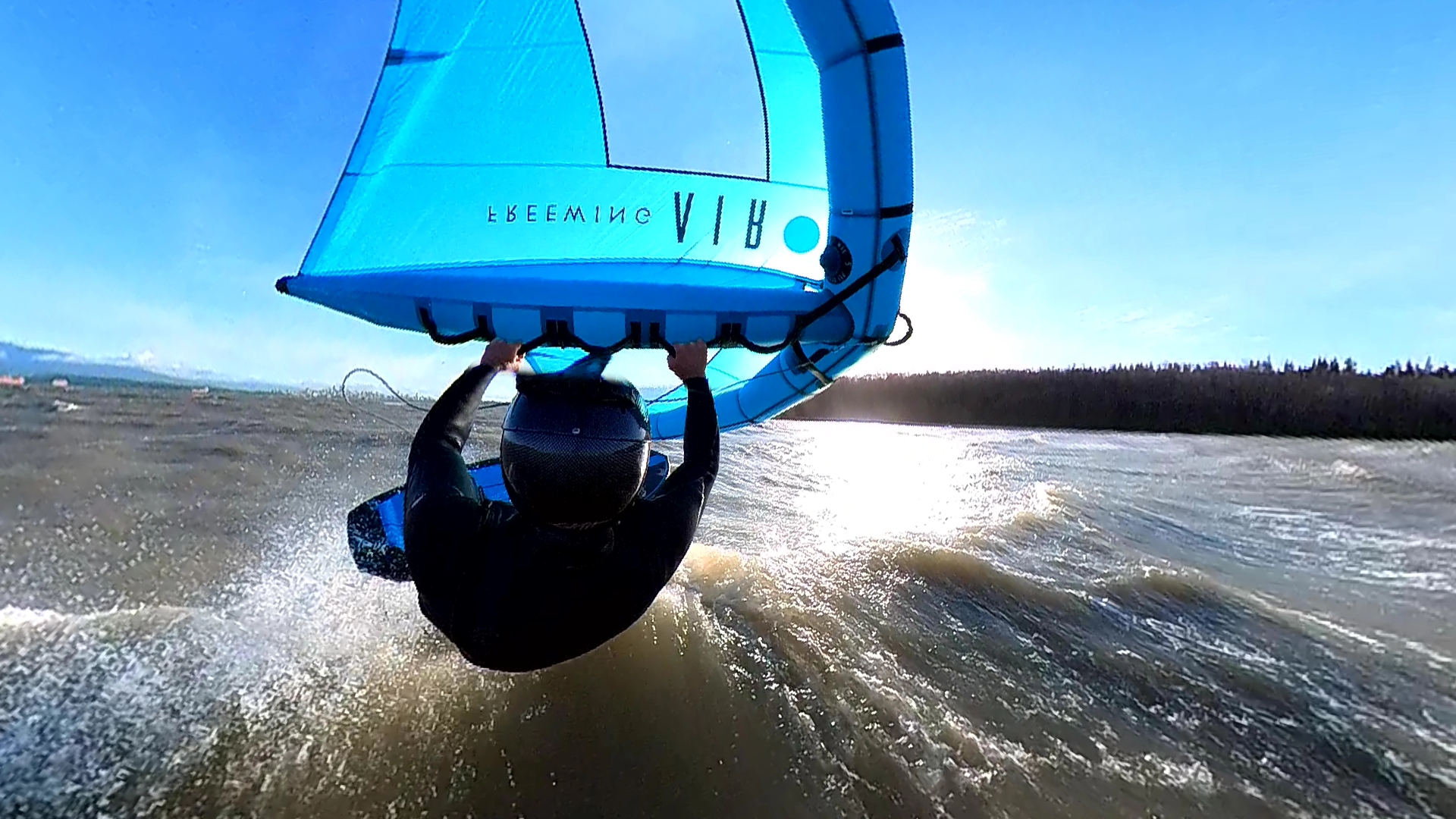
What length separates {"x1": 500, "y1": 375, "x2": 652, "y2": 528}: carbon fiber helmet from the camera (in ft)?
5.03

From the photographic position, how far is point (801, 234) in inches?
125

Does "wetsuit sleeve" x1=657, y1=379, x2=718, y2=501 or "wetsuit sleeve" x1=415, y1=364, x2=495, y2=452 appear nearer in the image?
"wetsuit sleeve" x1=415, y1=364, x2=495, y2=452

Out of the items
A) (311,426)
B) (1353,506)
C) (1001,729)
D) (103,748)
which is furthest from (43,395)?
(1353,506)

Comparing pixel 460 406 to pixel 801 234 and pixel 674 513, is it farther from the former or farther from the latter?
pixel 801 234

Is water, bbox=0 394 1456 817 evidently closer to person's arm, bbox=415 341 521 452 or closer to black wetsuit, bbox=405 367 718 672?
black wetsuit, bbox=405 367 718 672

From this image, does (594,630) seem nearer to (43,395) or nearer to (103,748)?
(103,748)

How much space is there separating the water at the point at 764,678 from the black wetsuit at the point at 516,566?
73cm

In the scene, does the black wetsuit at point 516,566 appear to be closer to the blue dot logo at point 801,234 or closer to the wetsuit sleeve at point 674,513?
the wetsuit sleeve at point 674,513

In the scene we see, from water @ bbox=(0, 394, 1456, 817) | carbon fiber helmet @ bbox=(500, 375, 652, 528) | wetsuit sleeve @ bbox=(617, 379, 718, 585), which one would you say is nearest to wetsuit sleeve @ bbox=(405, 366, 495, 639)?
carbon fiber helmet @ bbox=(500, 375, 652, 528)

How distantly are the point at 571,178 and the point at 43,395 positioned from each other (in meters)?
16.7

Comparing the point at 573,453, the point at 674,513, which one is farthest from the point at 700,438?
the point at 573,453

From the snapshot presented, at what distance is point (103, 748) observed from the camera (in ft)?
6.96

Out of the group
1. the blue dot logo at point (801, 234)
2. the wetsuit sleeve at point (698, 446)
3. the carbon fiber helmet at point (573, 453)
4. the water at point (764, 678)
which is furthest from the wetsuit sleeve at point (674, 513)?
the blue dot logo at point (801, 234)

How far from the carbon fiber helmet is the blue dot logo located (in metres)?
1.74
